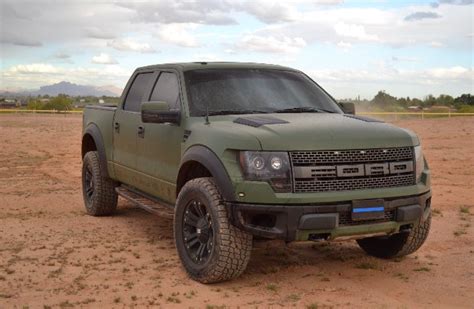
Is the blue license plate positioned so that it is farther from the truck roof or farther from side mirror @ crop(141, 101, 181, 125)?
the truck roof

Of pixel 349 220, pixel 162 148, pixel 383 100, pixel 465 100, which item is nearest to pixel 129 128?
pixel 162 148

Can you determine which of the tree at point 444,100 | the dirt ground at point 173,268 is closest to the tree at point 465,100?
the tree at point 444,100

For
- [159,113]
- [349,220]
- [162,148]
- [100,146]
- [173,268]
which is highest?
[159,113]

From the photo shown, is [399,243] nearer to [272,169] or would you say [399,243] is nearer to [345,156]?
[345,156]

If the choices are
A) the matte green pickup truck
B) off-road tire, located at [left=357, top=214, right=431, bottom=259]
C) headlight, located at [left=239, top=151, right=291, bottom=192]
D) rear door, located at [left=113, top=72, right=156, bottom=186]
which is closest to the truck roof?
the matte green pickup truck

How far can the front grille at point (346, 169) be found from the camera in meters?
5.20

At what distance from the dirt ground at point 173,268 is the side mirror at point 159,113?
142 centimetres

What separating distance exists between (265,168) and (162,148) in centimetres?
174

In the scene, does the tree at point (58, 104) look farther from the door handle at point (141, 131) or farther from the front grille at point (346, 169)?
the front grille at point (346, 169)

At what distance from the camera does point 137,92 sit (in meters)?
7.80

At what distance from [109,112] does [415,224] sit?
171 inches

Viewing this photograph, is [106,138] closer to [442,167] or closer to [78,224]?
[78,224]

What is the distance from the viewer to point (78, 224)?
8.35 metres

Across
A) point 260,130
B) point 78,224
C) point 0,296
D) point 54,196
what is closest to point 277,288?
point 260,130
